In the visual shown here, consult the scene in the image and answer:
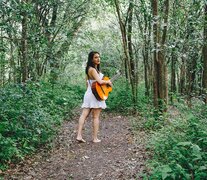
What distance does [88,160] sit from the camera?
6707 millimetres

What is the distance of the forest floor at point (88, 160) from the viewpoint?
5.87m

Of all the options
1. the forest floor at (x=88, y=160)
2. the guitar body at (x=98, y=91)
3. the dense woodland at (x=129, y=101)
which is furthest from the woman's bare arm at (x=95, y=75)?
the forest floor at (x=88, y=160)

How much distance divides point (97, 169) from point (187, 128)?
1798 mm

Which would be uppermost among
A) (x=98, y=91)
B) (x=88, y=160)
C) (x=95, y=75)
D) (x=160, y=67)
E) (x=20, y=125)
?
(x=160, y=67)

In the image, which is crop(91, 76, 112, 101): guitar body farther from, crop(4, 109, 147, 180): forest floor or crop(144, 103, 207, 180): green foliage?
crop(144, 103, 207, 180): green foliage

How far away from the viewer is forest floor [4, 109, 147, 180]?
19.2 feet

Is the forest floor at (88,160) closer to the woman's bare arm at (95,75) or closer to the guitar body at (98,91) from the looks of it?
the guitar body at (98,91)

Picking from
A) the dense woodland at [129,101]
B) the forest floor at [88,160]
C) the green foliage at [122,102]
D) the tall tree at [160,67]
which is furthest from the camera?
the green foliage at [122,102]

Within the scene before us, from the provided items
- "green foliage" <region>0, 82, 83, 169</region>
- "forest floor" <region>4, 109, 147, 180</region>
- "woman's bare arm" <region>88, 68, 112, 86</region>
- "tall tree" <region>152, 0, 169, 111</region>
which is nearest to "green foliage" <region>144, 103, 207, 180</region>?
"forest floor" <region>4, 109, 147, 180</region>

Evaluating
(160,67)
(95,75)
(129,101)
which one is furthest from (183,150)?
(129,101)

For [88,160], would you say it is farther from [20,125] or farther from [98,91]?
[98,91]

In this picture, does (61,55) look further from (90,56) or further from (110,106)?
(90,56)

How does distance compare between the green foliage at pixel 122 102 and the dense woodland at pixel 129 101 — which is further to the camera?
the green foliage at pixel 122 102

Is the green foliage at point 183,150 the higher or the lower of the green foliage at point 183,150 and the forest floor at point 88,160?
the higher
